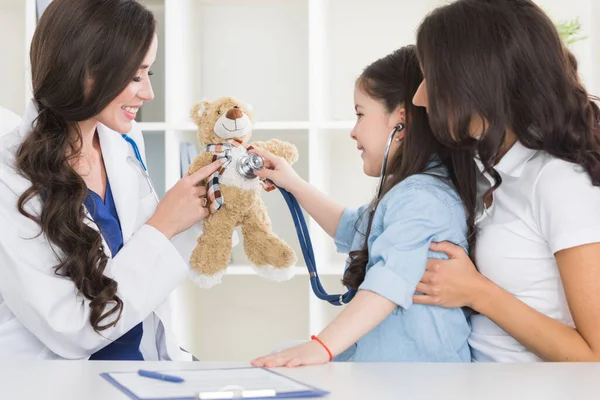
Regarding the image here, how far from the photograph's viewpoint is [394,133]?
1.54 m

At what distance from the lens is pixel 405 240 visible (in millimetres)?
1313

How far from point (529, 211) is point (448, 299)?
21cm

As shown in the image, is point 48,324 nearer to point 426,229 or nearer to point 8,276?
point 8,276

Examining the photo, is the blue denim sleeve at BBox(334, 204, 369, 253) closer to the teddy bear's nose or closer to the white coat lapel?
the teddy bear's nose

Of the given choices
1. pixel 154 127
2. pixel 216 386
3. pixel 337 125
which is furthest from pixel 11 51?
pixel 216 386

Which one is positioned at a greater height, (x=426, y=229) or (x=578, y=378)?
(x=426, y=229)

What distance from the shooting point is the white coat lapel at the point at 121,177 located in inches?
64.3

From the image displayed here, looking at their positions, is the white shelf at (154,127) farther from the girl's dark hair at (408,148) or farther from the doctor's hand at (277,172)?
the girl's dark hair at (408,148)

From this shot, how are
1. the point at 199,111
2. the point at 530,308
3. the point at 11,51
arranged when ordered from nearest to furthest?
1. the point at 530,308
2. the point at 199,111
3. the point at 11,51

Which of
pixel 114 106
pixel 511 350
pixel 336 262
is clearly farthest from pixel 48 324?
pixel 336 262

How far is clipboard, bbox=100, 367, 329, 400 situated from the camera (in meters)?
0.86

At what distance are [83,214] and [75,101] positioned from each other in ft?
0.75

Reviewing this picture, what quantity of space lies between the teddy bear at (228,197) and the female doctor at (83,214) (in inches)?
1.9

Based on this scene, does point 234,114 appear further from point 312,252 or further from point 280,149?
point 312,252
